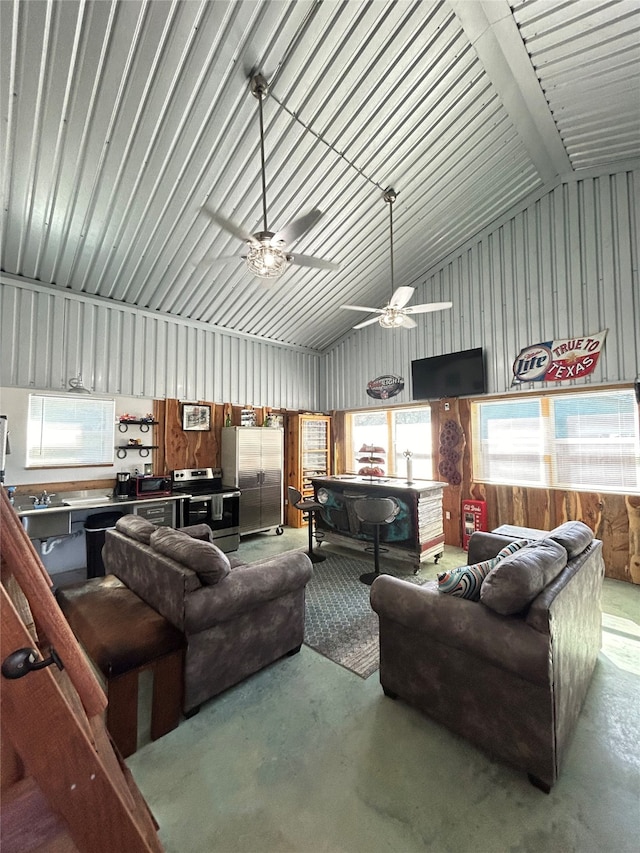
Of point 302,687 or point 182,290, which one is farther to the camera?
point 182,290

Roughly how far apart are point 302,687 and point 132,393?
176 inches

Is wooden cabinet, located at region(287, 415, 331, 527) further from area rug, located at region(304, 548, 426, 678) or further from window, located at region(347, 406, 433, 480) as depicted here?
area rug, located at region(304, 548, 426, 678)

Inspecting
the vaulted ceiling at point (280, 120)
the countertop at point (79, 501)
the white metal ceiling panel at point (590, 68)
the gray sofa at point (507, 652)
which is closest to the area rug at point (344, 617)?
the gray sofa at point (507, 652)

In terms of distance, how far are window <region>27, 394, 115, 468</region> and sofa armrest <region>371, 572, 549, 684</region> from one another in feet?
14.4

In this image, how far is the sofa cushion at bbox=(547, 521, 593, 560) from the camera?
7.28ft

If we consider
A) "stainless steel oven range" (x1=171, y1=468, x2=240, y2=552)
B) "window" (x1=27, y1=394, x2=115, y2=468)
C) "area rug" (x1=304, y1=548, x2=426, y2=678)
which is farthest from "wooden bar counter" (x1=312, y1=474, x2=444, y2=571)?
"window" (x1=27, y1=394, x2=115, y2=468)

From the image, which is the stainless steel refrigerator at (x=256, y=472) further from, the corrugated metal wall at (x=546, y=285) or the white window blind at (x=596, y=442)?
the white window blind at (x=596, y=442)

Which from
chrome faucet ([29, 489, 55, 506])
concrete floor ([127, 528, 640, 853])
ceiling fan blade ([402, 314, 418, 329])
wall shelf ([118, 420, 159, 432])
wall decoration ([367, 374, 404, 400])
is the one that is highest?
ceiling fan blade ([402, 314, 418, 329])

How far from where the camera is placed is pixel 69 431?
15.5ft

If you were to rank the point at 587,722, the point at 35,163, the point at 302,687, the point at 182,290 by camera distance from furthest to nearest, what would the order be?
the point at 182,290 < the point at 35,163 < the point at 302,687 < the point at 587,722

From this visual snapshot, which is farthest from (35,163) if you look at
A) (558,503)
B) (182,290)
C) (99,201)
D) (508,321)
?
(558,503)

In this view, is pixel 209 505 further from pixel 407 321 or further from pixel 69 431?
pixel 407 321

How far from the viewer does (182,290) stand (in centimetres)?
513

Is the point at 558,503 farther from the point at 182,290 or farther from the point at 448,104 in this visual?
the point at 182,290
